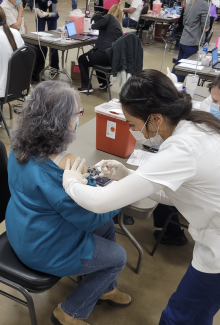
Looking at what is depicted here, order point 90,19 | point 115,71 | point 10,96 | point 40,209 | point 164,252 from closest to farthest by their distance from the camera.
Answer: point 40,209 → point 164,252 → point 10,96 → point 115,71 → point 90,19

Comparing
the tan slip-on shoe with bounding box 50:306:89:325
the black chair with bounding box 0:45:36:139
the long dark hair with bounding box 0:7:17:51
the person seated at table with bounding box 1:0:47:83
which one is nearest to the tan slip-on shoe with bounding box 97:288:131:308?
the tan slip-on shoe with bounding box 50:306:89:325

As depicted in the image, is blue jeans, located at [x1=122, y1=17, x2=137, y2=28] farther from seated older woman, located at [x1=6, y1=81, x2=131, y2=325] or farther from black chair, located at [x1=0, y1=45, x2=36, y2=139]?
seated older woman, located at [x1=6, y1=81, x2=131, y2=325]

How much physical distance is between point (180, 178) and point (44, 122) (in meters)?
0.53

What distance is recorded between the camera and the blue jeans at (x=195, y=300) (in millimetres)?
1082

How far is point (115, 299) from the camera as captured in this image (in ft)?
5.18

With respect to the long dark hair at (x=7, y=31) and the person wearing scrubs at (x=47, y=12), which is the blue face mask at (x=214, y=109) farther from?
the person wearing scrubs at (x=47, y=12)

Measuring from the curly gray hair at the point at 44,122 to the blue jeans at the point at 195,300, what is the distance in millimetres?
735

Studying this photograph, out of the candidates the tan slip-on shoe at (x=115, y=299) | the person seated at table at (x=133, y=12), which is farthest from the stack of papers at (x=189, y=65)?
the person seated at table at (x=133, y=12)

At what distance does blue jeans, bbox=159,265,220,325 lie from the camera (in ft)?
3.55

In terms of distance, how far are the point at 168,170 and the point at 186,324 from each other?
0.74m

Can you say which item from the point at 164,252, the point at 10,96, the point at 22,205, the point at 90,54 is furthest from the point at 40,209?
the point at 90,54

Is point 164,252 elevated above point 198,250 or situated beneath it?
situated beneath

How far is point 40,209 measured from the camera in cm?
108

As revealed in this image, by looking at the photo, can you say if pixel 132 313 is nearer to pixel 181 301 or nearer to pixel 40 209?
pixel 181 301
